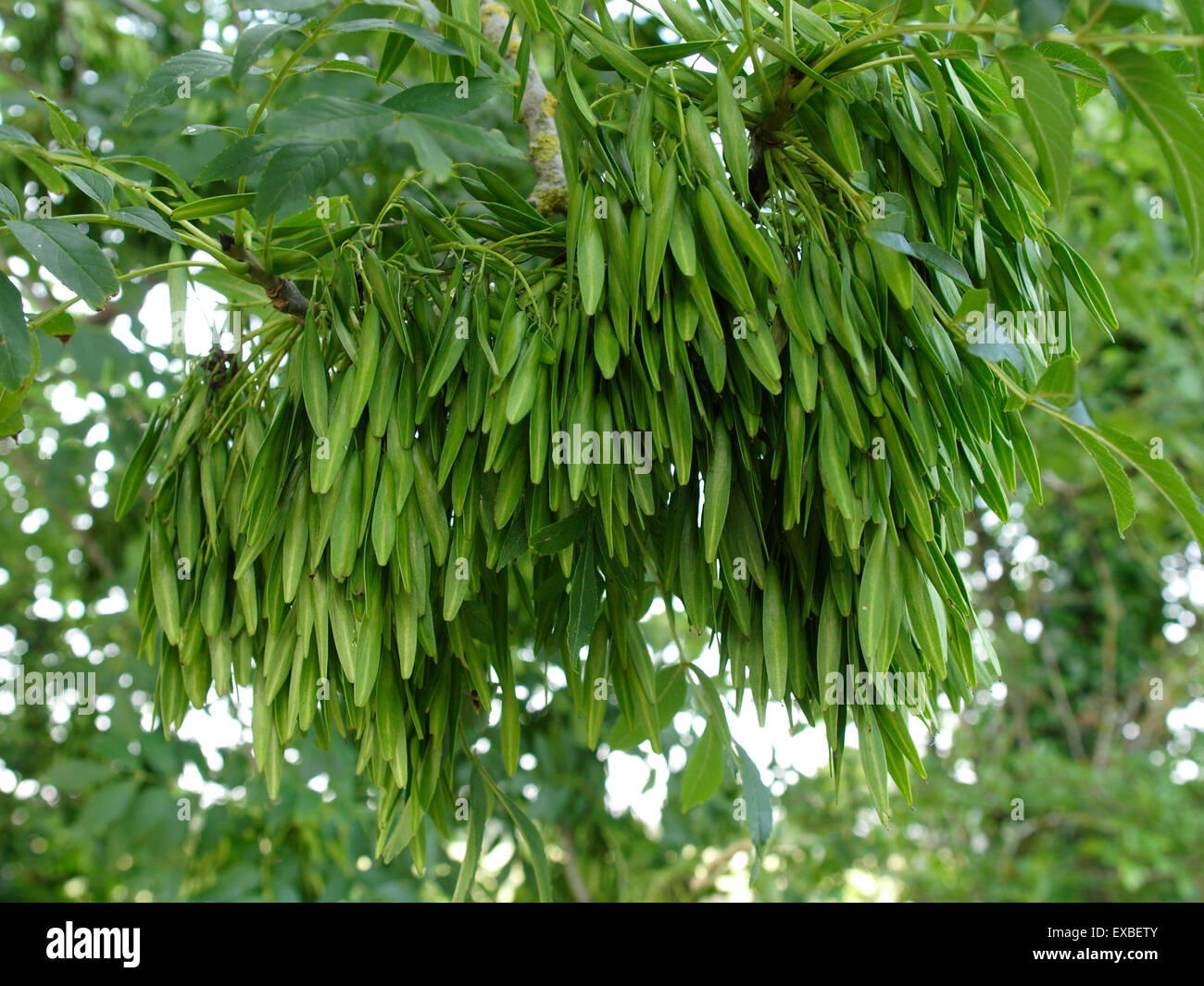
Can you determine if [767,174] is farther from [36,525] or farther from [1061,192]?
[36,525]

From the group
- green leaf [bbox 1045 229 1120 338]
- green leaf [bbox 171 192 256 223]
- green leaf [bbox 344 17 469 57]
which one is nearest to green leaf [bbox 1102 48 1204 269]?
green leaf [bbox 1045 229 1120 338]

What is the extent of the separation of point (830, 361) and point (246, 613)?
314mm

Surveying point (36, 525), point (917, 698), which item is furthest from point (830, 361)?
point (36, 525)

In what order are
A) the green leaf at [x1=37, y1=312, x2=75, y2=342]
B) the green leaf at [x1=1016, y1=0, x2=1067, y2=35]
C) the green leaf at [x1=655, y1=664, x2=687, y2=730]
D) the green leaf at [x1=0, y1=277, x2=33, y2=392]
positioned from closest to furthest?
the green leaf at [x1=1016, y1=0, x2=1067, y2=35] < the green leaf at [x1=0, y1=277, x2=33, y2=392] < the green leaf at [x1=37, y1=312, x2=75, y2=342] < the green leaf at [x1=655, y1=664, x2=687, y2=730]

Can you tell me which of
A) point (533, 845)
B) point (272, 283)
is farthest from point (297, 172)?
point (533, 845)

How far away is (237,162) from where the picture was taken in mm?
415

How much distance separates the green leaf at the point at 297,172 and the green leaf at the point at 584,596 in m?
0.20

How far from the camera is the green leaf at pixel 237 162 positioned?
41 cm

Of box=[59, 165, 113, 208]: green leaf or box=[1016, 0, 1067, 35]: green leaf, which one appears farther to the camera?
box=[59, 165, 113, 208]: green leaf

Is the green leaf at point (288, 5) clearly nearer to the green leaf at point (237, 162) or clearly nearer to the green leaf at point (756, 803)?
the green leaf at point (237, 162)

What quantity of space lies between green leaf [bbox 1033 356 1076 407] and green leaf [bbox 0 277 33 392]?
45 cm

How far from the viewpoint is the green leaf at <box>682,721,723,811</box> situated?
707mm

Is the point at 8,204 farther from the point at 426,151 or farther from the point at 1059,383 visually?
the point at 1059,383

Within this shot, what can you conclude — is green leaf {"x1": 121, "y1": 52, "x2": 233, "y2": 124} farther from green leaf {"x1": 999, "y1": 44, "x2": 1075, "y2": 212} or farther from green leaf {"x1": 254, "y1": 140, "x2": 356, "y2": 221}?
green leaf {"x1": 999, "y1": 44, "x2": 1075, "y2": 212}
